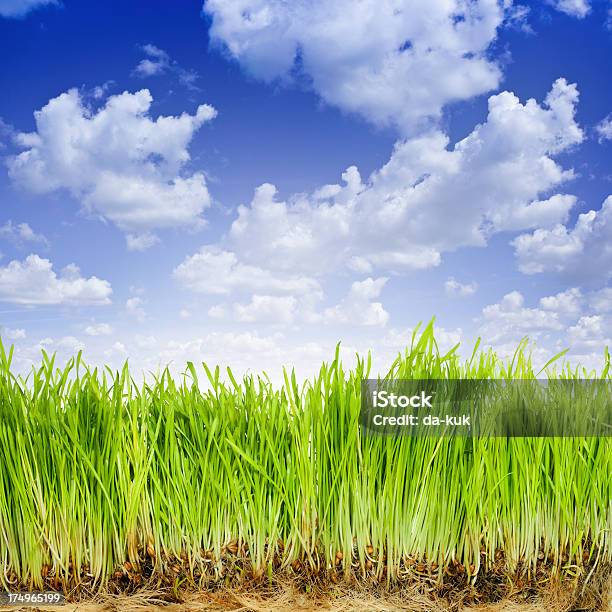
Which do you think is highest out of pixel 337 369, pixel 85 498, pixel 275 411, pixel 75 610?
pixel 337 369

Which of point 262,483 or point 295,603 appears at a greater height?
point 262,483

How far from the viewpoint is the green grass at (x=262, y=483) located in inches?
79.5

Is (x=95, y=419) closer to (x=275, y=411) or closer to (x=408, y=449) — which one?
(x=275, y=411)

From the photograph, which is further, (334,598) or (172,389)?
(172,389)

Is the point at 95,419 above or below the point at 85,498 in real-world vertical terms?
above

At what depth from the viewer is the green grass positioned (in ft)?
6.63

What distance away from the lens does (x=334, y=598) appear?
2.00 meters

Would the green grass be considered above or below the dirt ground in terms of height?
above

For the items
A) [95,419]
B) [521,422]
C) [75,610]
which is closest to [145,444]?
[95,419]

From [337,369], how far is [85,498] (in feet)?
3.30

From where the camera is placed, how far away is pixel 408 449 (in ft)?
6.56

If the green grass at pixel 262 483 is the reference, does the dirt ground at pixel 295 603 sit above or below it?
below

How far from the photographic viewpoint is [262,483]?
2037 mm

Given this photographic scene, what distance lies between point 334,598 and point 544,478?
87cm
